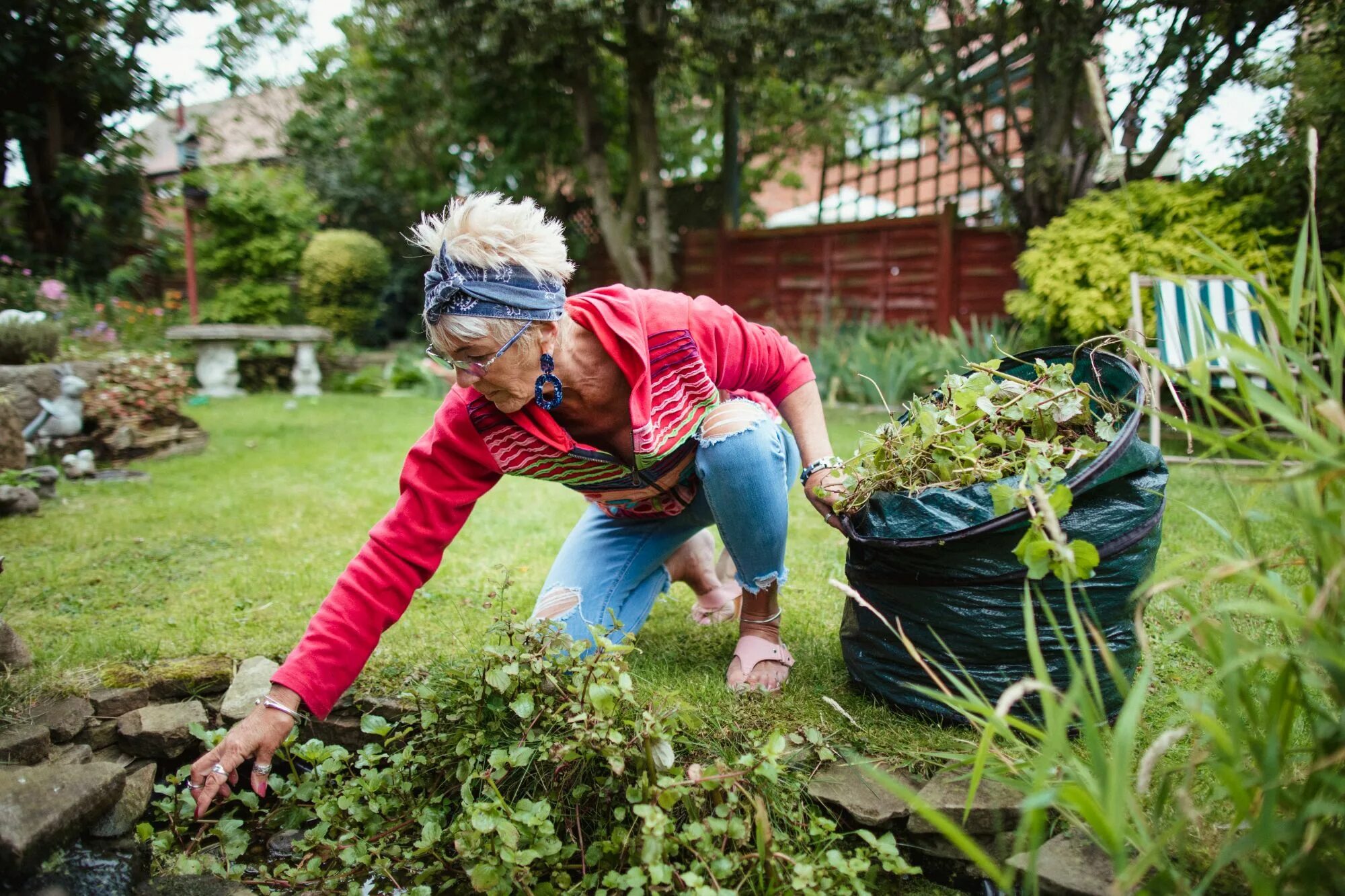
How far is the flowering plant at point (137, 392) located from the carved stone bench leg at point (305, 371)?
138 inches

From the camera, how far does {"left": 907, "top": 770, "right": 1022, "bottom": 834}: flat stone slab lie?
1507 millimetres

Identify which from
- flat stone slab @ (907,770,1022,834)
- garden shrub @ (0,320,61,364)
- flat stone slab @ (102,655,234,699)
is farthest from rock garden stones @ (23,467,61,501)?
flat stone slab @ (907,770,1022,834)

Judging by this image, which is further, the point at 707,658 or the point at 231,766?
the point at 707,658

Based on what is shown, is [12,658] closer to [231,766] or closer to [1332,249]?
[231,766]

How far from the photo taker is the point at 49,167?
9.98 m

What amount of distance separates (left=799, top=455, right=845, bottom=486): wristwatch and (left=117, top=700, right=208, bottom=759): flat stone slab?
58.1 inches

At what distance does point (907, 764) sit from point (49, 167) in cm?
1195

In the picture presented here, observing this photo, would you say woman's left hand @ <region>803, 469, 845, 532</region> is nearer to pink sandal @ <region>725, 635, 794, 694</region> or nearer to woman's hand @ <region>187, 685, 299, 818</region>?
pink sandal @ <region>725, 635, 794, 694</region>

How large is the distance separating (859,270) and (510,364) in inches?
306

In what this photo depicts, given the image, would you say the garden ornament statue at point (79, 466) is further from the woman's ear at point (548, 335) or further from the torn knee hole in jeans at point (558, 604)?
the woman's ear at point (548, 335)

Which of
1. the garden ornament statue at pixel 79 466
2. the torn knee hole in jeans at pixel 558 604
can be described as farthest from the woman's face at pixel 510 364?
the garden ornament statue at pixel 79 466

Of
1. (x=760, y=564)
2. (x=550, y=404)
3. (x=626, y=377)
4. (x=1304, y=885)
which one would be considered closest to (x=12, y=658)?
(x=550, y=404)

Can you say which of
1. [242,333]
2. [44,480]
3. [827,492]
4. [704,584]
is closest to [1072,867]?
[827,492]

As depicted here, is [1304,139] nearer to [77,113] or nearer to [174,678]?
[174,678]
